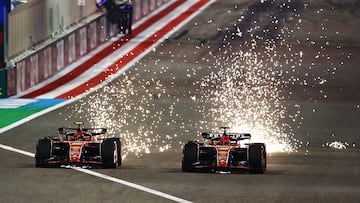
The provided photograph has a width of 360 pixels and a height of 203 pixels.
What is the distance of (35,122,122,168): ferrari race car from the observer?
73.2 ft

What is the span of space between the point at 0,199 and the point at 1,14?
621 inches

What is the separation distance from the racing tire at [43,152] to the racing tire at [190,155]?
93.3 inches

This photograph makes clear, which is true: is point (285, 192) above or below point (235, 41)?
below

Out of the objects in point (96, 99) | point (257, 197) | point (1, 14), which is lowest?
point (257, 197)

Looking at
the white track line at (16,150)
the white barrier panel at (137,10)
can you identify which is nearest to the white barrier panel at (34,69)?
the white track line at (16,150)

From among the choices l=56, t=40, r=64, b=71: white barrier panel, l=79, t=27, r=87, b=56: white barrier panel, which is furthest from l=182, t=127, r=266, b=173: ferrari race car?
l=79, t=27, r=87, b=56: white barrier panel

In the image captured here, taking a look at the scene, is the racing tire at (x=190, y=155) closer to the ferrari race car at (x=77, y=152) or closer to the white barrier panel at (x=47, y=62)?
the ferrari race car at (x=77, y=152)

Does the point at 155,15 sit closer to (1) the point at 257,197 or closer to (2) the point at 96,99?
(2) the point at 96,99

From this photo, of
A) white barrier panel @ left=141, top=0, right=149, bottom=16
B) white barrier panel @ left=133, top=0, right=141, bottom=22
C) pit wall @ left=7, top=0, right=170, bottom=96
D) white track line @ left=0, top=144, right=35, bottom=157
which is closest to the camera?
white track line @ left=0, top=144, right=35, bottom=157

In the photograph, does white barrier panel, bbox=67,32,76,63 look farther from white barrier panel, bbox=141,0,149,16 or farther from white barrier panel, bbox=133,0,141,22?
white barrier panel, bbox=141,0,149,16

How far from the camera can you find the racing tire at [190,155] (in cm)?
2189

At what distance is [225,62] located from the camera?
41.2 m

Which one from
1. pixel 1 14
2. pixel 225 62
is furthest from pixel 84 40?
pixel 1 14

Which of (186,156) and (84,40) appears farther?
(84,40)
